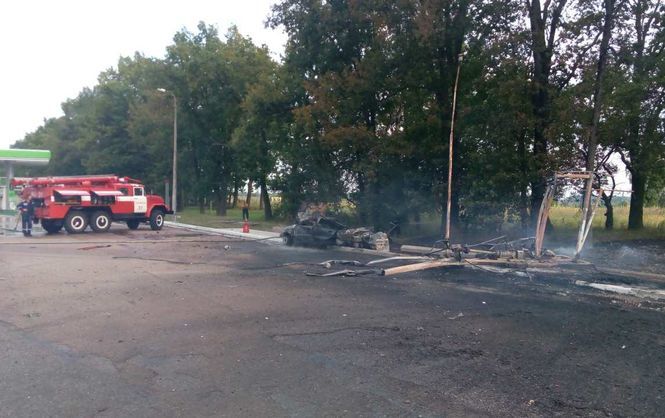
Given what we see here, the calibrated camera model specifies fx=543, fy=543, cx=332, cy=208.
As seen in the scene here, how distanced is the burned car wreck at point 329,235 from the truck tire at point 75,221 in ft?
34.5

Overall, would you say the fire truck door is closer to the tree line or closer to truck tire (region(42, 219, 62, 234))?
truck tire (region(42, 219, 62, 234))

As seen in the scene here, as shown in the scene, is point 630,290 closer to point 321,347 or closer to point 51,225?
point 321,347

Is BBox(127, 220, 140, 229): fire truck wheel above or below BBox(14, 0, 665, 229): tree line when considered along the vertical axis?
below

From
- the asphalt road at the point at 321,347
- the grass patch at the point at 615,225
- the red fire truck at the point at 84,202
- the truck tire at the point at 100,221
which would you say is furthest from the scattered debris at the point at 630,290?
the truck tire at the point at 100,221

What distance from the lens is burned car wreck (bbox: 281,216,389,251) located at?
2014 centimetres

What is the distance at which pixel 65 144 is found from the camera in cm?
7044

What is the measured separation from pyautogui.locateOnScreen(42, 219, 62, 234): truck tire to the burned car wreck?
37.5 ft

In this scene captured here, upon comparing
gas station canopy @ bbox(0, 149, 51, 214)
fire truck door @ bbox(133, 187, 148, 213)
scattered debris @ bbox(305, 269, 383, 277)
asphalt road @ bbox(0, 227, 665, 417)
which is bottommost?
asphalt road @ bbox(0, 227, 665, 417)

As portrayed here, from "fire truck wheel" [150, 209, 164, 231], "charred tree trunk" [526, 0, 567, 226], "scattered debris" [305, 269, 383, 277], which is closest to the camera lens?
"scattered debris" [305, 269, 383, 277]

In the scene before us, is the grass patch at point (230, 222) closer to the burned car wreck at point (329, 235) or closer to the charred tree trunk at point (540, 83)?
the burned car wreck at point (329, 235)

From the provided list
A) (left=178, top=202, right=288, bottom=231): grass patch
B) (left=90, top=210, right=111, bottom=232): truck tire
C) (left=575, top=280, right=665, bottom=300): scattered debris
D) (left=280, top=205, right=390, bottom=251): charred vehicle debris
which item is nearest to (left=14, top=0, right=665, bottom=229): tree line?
(left=178, top=202, right=288, bottom=231): grass patch

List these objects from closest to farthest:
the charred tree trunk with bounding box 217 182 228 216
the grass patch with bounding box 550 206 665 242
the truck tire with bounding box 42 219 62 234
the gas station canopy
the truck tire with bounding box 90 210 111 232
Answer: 1. the grass patch with bounding box 550 206 665 242
2. the truck tire with bounding box 42 219 62 234
3. the truck tire with bounding box 90 210 111 232
4. the gas station canopy
5. the charred tree trunk with bounding box 217 182 228 216

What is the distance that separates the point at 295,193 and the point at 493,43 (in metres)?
15.1

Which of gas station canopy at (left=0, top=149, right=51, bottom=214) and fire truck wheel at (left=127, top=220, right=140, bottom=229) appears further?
gas station canopy at (left=0, top=149, right=51, bottom=214)
